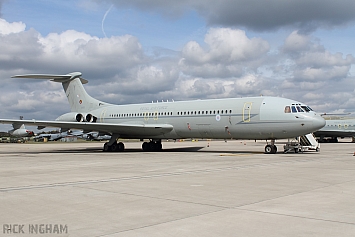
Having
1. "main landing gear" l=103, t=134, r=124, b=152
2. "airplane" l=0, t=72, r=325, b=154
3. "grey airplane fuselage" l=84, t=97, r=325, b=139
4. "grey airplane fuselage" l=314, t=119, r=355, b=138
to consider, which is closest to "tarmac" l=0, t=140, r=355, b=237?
"grey airplane fuselage" l=84, t=97, r=325, b=139

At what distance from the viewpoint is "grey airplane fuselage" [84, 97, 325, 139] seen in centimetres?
2391

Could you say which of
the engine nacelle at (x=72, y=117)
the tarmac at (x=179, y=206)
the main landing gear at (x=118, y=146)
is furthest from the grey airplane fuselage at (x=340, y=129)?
the tarmac at (x=179, y=206)

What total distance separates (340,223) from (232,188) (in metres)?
3.93

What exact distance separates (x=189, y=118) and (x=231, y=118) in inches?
138

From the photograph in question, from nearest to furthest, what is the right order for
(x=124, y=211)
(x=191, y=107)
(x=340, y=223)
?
(x=340, y=223)
(x=124, y=211)
(x=191, y=107)

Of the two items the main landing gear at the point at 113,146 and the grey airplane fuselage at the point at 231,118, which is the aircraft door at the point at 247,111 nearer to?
the grey airplane fuselage at the point at 231,118

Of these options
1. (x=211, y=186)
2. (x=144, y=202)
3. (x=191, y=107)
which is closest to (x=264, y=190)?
(x=211, y=186)

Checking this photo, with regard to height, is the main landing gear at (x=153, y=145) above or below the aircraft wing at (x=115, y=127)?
below

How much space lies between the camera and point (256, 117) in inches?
974

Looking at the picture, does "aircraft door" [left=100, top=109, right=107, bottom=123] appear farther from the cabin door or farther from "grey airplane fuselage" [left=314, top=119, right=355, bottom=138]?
"grey airplane fuselage" [left=314, top=119, right=355, bottom=138]

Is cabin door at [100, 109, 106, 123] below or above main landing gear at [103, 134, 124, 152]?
above

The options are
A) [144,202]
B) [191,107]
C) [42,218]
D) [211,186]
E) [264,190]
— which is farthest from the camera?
[191,107]

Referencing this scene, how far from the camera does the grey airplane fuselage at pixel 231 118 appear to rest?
23.9 meters

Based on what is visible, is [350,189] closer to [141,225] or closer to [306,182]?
[306,182]
